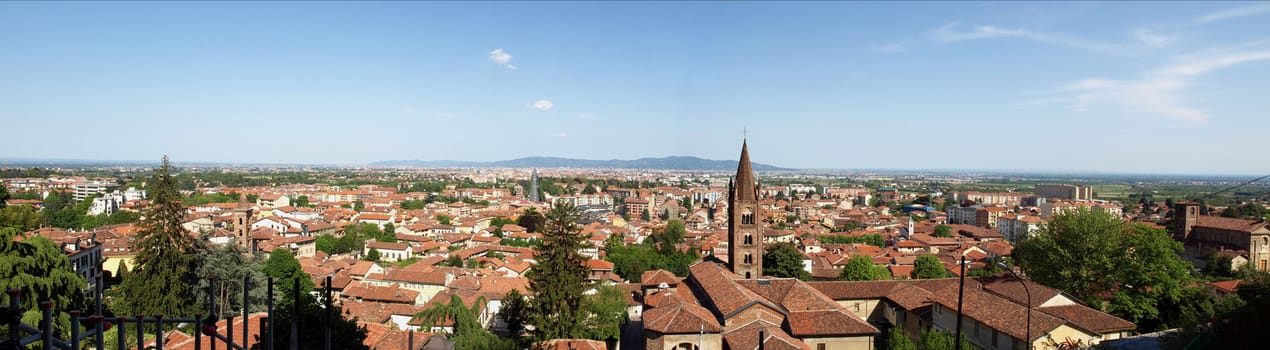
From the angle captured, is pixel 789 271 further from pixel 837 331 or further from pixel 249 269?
pixel 249 269

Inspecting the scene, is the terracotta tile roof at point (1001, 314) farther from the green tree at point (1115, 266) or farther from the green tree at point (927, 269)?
the green tree at point (927, 269)

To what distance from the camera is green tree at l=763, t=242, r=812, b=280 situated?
113 ft

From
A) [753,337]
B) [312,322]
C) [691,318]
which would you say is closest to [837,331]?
[753,337]

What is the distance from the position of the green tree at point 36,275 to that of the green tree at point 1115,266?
31404mm

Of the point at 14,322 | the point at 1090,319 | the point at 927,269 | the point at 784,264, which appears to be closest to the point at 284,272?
the point at 784,264

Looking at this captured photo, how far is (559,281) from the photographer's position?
20688mm

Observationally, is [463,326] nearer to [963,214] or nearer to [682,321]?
[682,321]

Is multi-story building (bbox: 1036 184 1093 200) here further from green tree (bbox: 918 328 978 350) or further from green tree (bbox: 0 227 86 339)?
green tree (bbox: 0 227 86 339)

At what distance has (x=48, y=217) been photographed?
181 feet

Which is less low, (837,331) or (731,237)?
(731,237)

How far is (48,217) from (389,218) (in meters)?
→ 28.8

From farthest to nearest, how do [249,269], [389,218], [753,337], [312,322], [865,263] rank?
[389,218] < [865,263] < [249,269] < [753,337] < [312,322]

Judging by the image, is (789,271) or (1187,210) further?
(1187,210)

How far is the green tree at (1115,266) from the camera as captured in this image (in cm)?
2298
